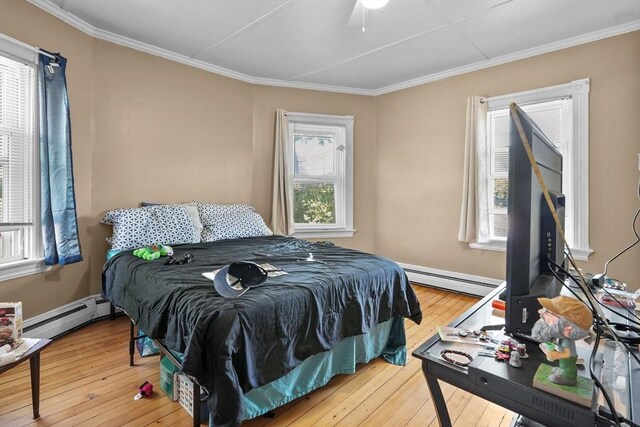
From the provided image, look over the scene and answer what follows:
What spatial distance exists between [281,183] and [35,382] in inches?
113

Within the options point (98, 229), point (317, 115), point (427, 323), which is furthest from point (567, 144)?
point (98, 229)

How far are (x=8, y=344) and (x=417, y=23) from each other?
11.2 feet

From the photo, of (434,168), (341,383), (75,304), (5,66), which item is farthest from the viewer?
(434,168)

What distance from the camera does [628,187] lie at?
275 centimetres

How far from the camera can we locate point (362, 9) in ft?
8.05

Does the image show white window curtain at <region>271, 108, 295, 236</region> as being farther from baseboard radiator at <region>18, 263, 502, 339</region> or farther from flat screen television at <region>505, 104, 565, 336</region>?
flat screen television at <region>505, 104, 565, 336</region>

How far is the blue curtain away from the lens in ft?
7.79

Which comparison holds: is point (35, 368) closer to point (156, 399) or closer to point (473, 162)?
point (156, 399)

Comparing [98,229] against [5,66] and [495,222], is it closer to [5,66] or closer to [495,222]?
[5,66]

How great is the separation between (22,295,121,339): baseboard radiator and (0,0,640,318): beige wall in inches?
2.1

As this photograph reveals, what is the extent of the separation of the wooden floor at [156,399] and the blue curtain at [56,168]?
763 mm

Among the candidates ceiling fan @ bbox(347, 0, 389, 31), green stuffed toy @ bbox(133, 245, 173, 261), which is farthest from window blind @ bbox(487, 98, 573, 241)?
green stuffed toy @ bbox(133, 245, 173, 261)

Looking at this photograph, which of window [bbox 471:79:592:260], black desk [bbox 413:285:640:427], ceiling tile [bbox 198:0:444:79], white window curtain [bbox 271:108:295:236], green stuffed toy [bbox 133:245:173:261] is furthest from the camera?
white window curtain [bbox 271:108:295:236]

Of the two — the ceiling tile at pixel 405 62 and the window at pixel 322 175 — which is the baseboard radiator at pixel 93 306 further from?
the ceiling tile at pixel 405 62
